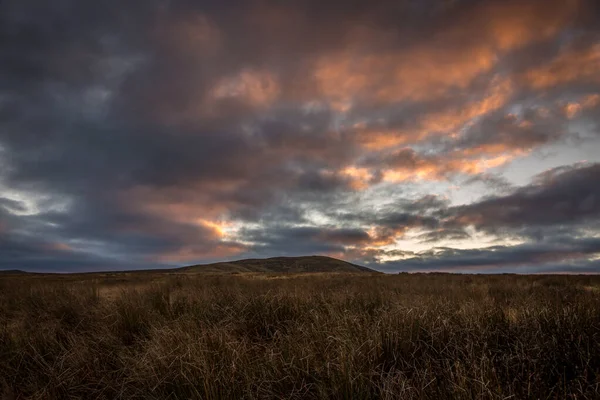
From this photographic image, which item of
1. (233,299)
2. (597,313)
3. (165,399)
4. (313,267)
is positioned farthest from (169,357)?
(313,267)

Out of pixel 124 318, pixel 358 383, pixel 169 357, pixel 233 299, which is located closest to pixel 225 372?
pixel 169 357

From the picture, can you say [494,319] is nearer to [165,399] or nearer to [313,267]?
[165,399]

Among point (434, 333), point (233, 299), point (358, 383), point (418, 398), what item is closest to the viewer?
point (418, 398)

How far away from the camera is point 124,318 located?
6699 mm

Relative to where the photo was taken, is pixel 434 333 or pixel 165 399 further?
pixel 434 333

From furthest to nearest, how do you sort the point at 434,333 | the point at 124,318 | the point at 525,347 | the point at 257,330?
the point at 124,318 → the point at 257,330 → the point at 434,333 → the point at 525,347

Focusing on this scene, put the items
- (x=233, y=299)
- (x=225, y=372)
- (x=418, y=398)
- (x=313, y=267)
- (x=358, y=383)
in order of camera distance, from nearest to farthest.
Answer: (x=418, y=398) < (x=358, y=383) < (x=225, y=372) < (x=233, y=299) < (x=313, y=267)

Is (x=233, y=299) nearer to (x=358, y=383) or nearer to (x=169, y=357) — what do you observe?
(x=169, y=357)

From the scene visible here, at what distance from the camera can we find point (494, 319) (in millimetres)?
5289

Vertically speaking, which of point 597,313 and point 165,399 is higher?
point 597,313

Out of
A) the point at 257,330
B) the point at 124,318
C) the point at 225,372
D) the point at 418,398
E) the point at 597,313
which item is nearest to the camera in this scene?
the point at 418,398

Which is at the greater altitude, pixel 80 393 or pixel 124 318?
pixel 124 318

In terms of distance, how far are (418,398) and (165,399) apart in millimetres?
2449

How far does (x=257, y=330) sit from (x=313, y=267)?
175 meters
